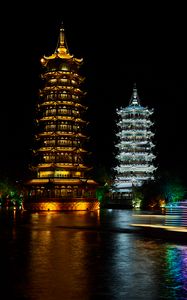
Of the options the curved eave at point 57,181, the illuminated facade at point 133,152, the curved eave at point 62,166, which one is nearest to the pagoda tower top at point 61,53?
the curved eave at point 62,166

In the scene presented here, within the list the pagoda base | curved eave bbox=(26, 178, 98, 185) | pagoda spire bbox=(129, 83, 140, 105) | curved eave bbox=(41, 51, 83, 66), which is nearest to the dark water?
the pagoda base

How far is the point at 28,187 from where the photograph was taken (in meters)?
71.8

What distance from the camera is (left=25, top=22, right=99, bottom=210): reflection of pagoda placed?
69375mm

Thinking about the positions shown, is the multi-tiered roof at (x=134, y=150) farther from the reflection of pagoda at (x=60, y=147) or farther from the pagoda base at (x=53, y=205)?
the pagoda base at (x=53, y=205)

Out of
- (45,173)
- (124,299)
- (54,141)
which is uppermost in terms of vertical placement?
(54,141)

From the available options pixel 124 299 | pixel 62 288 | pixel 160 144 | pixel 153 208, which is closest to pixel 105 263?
pixel 62 288

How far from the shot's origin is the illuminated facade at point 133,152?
3789 inches

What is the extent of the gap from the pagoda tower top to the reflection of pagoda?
0.15 metres

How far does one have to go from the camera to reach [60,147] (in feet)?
234

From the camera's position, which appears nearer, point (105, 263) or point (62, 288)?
point (62, 288)

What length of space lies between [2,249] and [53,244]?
228cm

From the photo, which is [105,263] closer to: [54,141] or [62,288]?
[62,288]

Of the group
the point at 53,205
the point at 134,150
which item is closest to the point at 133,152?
the point at 134,150

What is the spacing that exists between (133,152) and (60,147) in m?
28.4
